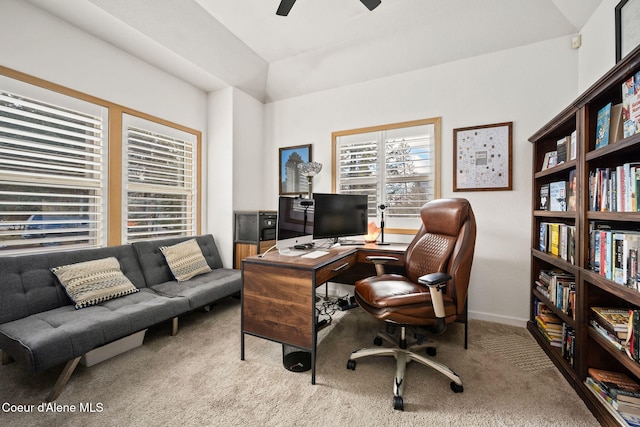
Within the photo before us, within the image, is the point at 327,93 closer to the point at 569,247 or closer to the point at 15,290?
the point at 569,247

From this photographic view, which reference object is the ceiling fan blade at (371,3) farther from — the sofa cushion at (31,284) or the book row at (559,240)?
the sofa cushion at (31,284)

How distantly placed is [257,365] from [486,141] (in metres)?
2.95

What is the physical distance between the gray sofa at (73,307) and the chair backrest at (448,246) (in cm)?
193

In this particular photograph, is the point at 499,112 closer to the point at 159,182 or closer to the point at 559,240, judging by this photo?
the point at 559,240

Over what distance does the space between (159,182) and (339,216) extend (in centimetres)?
217

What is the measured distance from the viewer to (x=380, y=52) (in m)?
2.94

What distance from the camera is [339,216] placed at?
276cm

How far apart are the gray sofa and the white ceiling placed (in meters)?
2.03

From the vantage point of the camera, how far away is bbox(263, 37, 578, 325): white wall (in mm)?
2484

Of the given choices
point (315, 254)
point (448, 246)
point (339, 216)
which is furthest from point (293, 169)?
point (448, 246)

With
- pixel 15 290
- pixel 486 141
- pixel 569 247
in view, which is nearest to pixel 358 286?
pixel 569 247

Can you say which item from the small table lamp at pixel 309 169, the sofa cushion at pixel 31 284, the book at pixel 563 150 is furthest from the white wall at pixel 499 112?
the sofa cushion at pixel 31 284

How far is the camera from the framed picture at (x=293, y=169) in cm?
369

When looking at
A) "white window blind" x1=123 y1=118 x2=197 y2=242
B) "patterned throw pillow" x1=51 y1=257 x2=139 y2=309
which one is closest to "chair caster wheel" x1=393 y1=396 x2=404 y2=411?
"patterned throw pillow" x1=51 y1=257 x2=139 y2=309
